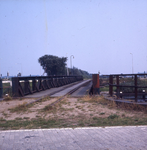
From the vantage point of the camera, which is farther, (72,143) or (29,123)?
(29,123)

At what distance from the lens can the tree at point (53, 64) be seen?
230 ft

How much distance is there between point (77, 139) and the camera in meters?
5.30

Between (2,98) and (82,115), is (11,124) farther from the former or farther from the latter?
(2,98)

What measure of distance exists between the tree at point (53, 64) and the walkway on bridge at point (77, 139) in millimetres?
62780

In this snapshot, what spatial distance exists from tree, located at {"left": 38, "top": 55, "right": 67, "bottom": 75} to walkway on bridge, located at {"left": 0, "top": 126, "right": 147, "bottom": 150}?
62.8 metres

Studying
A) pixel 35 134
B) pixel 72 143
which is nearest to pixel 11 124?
pixel 35 134

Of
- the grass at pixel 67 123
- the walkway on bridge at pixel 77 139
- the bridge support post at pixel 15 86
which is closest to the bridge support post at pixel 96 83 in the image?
the bridge support post at pixel 15 86

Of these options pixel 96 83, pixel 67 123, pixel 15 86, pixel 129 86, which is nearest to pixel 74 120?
pixel 67 123

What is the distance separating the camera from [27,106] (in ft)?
33.8

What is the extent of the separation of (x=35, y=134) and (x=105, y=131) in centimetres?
200

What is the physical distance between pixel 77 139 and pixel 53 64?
65.5 meters

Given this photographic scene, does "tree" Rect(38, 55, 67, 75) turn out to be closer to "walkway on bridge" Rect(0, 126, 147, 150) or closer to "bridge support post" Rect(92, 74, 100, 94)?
"bridge support post" Rect(92, 74, 100, 94)

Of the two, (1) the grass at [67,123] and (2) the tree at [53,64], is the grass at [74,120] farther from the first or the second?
(2) the tree at [53,64]

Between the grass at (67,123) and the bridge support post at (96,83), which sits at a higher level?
the bridge support post at (96,83)
